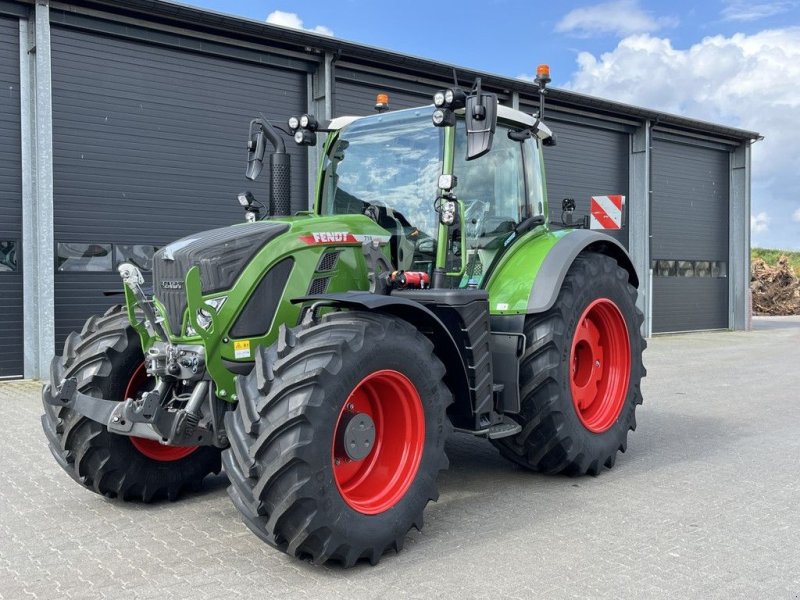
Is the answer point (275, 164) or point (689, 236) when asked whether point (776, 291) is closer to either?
point (689, 236)

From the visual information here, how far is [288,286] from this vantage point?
14.6 feet

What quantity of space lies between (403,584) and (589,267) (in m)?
2.91

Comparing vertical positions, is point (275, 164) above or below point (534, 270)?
above

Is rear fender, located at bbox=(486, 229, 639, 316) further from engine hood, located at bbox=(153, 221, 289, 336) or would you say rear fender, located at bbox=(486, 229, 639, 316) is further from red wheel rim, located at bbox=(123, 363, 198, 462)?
red wheel rim, located at bbox=(123, 363, 198, 462)

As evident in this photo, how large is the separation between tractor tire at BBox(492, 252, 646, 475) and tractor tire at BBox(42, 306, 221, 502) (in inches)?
87.8

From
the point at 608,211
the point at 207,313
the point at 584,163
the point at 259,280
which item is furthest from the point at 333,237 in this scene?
the point at 584,163

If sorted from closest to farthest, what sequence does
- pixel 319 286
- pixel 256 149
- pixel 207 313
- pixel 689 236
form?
1. pixel 207 313
2. pixel 319 286
3. pixel 256 149
4. pixel 689 236

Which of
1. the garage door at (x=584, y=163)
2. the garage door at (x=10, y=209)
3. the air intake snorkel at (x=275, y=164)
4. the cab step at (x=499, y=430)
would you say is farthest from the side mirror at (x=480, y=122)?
the garage door at (x=584, y=163)

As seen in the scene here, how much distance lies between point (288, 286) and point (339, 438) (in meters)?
0.92

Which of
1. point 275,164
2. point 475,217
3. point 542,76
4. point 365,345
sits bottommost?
point 365,345

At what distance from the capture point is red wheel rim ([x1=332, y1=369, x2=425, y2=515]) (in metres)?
4.14

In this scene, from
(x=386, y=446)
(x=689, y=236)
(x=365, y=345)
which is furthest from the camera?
(x=689, y=236)

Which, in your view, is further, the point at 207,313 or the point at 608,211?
the point at 608,211

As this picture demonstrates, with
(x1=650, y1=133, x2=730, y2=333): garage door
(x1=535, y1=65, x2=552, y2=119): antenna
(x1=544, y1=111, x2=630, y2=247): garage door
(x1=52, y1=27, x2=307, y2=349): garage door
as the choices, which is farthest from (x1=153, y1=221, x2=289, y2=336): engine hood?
(x1=650, y1=133, x2=730, y2=333): garage door
